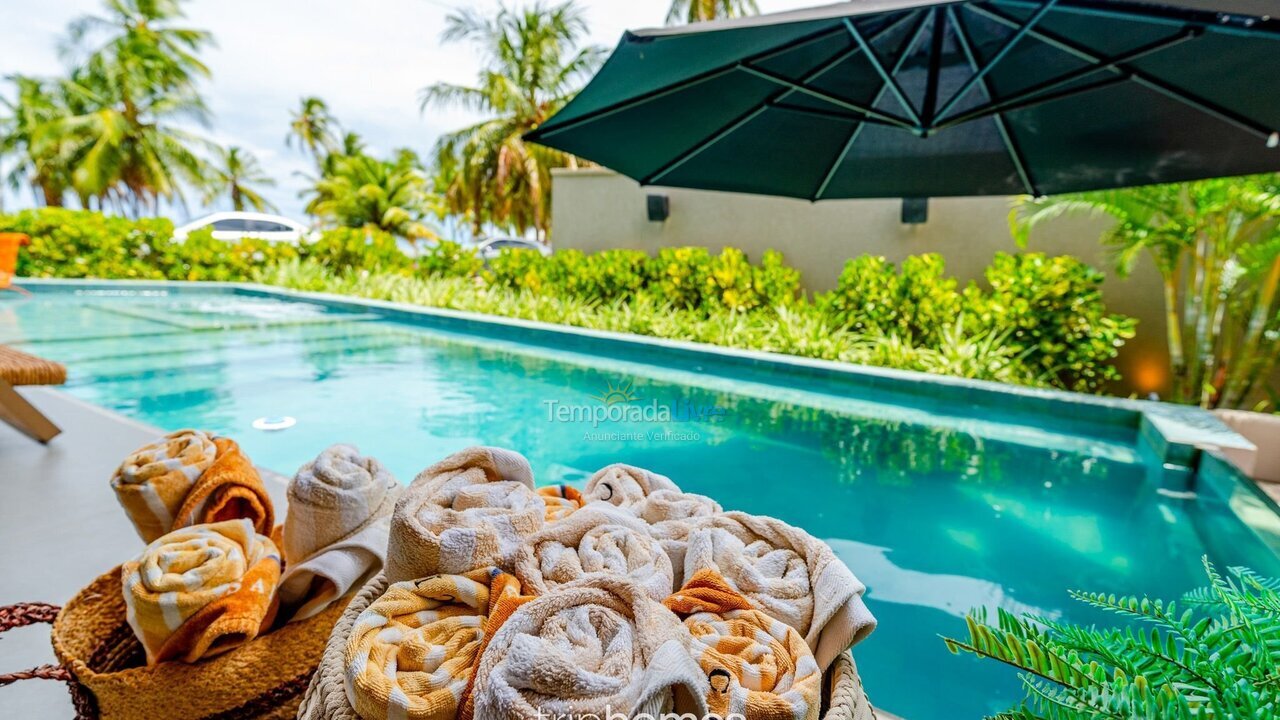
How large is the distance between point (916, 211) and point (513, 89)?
12.9 m

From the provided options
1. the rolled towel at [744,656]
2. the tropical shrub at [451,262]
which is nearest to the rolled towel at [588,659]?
the rolled towel at [744,656]

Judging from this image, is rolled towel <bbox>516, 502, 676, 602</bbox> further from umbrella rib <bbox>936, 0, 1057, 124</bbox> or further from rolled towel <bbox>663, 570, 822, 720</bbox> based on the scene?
umbrella rib <bbox>936, 0, 1057, 124</bbox>

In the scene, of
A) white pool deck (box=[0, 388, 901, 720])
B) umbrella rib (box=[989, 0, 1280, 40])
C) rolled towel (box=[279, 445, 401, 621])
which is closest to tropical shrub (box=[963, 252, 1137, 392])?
umbrella rib (box=[989, 0, 1280, 40])

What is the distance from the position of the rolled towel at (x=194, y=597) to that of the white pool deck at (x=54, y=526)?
62 cm

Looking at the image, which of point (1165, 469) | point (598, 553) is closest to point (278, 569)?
point (598, 553)

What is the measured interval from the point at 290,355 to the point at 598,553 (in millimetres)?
7236

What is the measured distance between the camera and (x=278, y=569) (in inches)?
49.5

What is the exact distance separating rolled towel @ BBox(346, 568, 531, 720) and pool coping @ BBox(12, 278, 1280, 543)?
11.2 feet

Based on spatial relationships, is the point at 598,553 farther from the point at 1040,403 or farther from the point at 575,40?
the point at 575,40

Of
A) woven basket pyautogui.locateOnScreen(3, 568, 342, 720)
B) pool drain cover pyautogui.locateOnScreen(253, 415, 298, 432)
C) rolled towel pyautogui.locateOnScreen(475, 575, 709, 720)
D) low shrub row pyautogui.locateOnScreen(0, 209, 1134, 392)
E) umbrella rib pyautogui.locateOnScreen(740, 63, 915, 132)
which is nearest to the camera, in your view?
rolled towel pyautogui.locateOnScreen(475, 575, 709, 720)

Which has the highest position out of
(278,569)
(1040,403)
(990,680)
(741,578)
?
(741,578)

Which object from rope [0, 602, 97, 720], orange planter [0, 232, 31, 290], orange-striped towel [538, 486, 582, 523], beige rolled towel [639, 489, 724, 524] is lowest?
rope [0, 602, 97, 720]

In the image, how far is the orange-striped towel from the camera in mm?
1277

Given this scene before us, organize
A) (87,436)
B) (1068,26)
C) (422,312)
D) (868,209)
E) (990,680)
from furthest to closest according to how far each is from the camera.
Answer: (422,312)
(868,209)
(87,436)
(1068,26)
(990,680)
